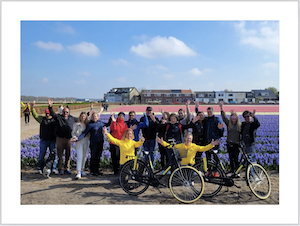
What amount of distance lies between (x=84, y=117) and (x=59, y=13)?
312cm

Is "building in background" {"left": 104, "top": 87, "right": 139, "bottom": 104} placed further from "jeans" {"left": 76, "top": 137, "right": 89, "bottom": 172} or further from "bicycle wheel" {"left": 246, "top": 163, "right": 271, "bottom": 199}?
"bicycle wheel" {"left": 246, "top": 163, "right": 271, "bottom": 199}

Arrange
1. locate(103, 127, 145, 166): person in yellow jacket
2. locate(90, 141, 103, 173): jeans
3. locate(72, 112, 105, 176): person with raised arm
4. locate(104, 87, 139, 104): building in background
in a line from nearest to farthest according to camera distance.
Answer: locate(103, 127, 145, 166): person in yellow jacket < locate(72, 112, 105, 176): person with raised arm < locate(90, 141, 103, 173): jeans < locate(104, 87, 139, 104): building in background

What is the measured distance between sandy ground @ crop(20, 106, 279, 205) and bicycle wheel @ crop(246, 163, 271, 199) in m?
0.17

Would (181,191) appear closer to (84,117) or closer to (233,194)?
(233,194)

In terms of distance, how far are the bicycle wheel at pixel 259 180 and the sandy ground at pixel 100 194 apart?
0.55ft

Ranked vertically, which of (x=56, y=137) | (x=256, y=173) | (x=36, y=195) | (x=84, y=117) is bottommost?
(x=36, y=195)

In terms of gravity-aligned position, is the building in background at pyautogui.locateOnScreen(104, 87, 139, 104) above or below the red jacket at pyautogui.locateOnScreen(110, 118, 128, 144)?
above

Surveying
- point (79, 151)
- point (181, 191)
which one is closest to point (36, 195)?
point (79, 151)

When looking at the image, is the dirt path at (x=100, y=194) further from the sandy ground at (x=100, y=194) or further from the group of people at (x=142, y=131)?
the group of people at (x=142, y=131)

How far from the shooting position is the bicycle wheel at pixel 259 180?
4977mm

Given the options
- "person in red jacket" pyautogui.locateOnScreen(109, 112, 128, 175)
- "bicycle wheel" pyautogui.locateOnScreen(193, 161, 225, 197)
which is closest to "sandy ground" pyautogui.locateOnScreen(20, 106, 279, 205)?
"bicycle wheel" pyautogui.locateOnScreen(193, 161, 225, 197)

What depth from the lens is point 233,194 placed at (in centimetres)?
516

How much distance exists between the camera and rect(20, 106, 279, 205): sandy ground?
489 cm

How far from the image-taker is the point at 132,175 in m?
5.18
